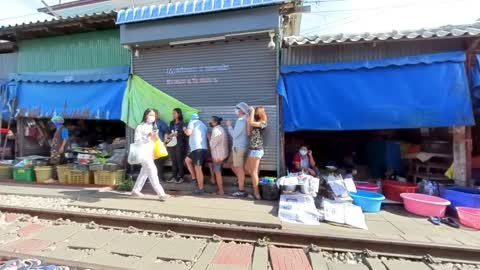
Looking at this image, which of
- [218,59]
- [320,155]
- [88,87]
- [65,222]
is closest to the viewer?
[65,222]

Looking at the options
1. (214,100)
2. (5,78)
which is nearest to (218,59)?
(214,100)

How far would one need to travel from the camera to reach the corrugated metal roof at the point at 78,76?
24.9 feet

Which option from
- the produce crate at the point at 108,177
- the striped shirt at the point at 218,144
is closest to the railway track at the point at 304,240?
the striped shirt at the point at 218,144

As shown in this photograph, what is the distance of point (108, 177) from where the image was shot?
7117 mm

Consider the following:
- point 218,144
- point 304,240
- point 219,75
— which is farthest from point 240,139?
point 304,240

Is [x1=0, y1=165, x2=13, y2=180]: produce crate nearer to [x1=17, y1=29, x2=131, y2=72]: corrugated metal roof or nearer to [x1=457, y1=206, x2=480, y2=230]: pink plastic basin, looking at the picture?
[x1=17, y1=29, x2=131, y2=72]: corrugated metal roof

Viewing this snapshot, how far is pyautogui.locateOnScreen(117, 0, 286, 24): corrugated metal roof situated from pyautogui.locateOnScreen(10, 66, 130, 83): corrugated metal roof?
1402 mm

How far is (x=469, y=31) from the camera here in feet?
17.0

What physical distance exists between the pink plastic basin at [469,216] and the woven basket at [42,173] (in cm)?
986

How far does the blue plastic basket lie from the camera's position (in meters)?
4.81

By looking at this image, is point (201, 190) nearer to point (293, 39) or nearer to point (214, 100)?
point (214, 100)

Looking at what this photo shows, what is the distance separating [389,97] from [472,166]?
279 cm

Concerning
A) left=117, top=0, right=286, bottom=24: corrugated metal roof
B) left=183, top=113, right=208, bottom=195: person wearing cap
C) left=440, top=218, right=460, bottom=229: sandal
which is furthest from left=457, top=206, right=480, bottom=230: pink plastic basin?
left=117, top=0, right=286, bottom=24: corrugated metal roof

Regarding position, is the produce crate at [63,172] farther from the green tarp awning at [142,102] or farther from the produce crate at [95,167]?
the green tarp awning at [142,102]
